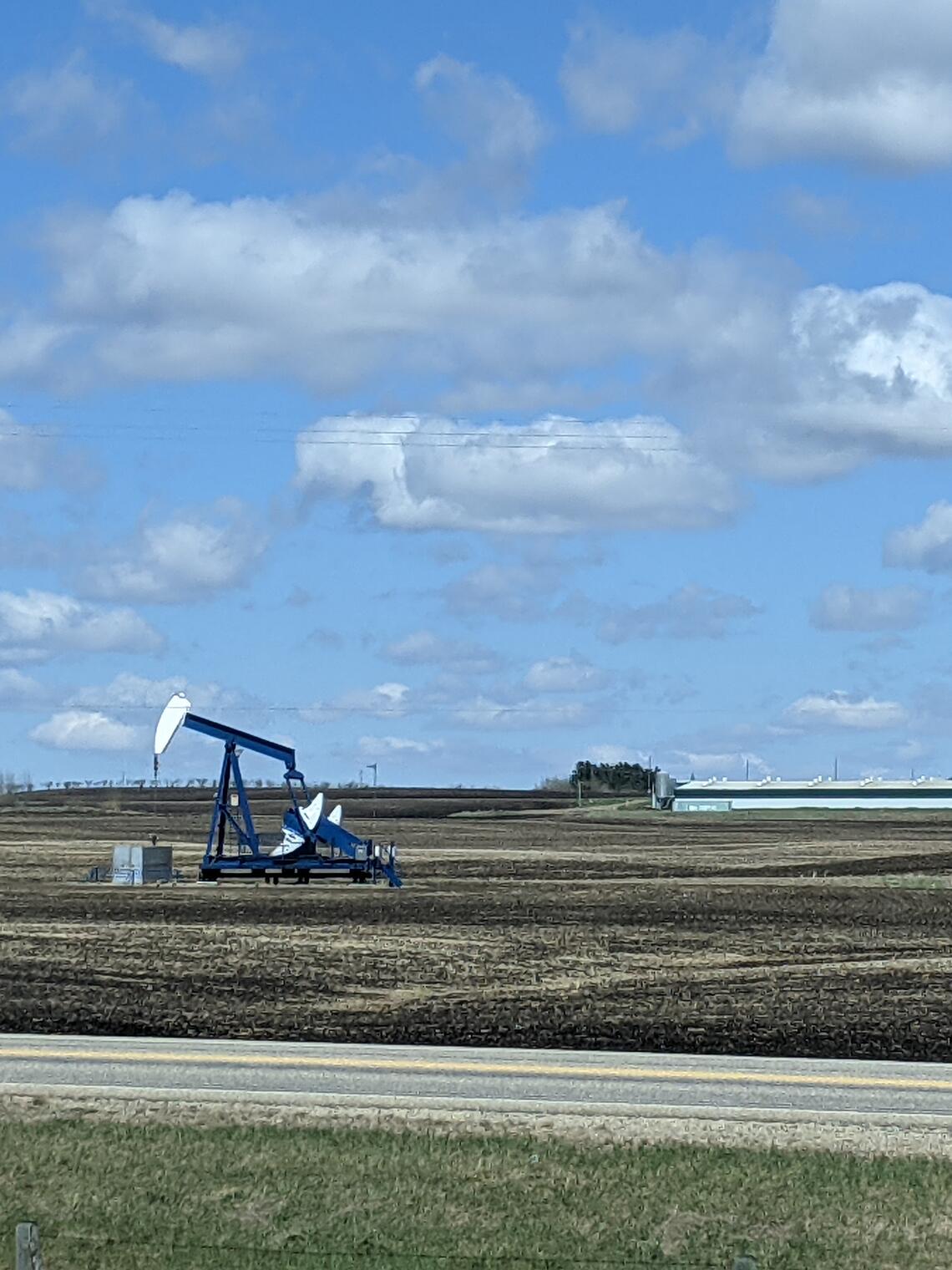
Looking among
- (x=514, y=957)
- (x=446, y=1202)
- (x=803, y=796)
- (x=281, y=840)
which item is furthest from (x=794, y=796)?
(x=446, y=1202)

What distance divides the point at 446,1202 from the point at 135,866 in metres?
45.6

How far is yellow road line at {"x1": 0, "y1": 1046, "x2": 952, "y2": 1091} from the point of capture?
813 inches

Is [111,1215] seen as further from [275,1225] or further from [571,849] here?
[571,849]

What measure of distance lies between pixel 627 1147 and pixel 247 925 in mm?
26612

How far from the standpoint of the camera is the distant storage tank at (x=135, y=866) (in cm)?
5931

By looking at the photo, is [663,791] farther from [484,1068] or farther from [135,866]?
[484,1068]

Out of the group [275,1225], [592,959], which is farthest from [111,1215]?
[592,959]

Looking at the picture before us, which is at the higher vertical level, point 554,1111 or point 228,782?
point 228,782

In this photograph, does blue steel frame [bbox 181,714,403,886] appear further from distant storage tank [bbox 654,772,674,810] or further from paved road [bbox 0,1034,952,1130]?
distant storage tank [bbox 654,772,674,810]

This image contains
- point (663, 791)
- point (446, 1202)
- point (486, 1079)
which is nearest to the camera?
point (446, 1202)

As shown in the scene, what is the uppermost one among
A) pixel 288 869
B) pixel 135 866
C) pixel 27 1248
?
pixel 135 866

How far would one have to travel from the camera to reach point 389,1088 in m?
19.9

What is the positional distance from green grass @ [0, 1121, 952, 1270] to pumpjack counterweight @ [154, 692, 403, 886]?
41.7 m

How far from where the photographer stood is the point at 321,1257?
13.6 meters
